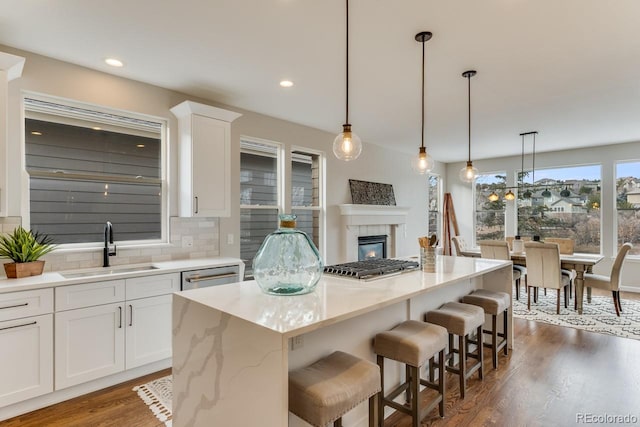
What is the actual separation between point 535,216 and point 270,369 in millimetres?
7587

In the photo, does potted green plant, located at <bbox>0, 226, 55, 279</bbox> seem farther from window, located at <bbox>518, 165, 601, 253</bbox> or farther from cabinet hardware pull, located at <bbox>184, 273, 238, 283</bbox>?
window, located at <bbox>518, 165, 601, 253</bbox>

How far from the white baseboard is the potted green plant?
90cm

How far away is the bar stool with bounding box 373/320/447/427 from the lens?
1970mm

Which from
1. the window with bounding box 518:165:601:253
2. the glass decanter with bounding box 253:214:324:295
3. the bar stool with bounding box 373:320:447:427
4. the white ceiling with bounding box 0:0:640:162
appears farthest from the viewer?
the window with bounding box 518:165:601:253

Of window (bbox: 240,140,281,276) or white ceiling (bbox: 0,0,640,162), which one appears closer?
white ceiling (bbox: 0,0,640,162)

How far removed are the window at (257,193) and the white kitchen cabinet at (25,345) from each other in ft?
7.17

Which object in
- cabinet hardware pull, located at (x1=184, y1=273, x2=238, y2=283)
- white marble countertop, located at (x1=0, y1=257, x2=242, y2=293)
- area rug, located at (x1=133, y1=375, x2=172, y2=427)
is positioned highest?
white marble countertop, located at (x1=0, y1=257, x2=242, y2=293)

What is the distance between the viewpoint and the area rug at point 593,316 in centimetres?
410

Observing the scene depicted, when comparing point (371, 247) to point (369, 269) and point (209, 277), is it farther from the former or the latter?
point (369, 269)

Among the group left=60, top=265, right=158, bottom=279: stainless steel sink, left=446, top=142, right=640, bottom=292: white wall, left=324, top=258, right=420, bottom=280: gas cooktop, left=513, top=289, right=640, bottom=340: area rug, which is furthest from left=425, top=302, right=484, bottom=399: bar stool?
left=446, top=142, right=640, bottom=292: white wall

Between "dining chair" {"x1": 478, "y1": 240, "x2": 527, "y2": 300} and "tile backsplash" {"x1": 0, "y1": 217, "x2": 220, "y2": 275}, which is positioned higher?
"tile backsplash" {"x1": 0, "y1": 217, "x2": 220, "y2": 275}

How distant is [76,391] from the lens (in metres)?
2.62

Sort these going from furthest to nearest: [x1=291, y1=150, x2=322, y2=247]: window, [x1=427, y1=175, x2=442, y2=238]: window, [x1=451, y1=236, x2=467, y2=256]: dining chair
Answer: [x1=427, y1=175, x2=442, y2=238]: window
[x1=451, y1=236, x2=467, y2=256]: dining chair
[x1=291, y1=150, x2=322, y2=247]: window

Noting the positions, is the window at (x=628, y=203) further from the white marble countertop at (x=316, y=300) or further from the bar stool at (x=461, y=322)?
the white marble countertop at (x=316, y=300)
